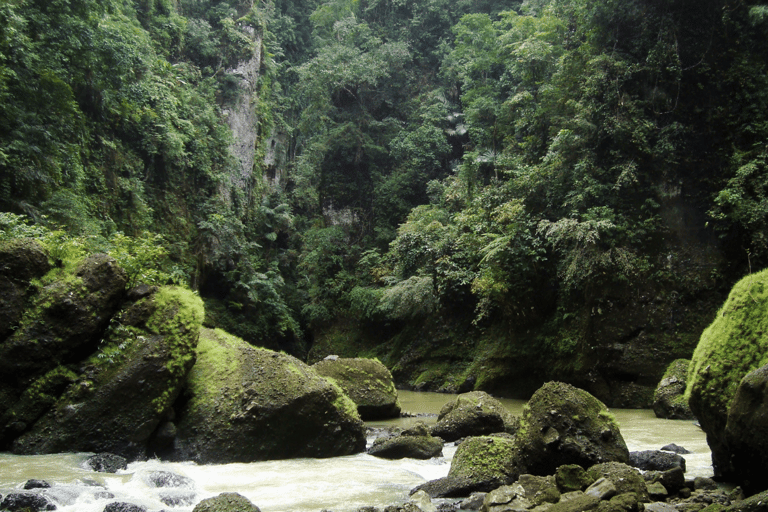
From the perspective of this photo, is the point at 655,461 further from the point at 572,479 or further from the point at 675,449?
the point at 572,479

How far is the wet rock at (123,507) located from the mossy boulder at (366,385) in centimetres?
591

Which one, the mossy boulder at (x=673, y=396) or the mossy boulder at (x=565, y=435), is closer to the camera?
the mossy boulder at (x=565, y=435)

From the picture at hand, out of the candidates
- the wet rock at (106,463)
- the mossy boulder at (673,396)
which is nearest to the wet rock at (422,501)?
the wet rock at (106,463)

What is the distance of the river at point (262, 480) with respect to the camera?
5328 mm

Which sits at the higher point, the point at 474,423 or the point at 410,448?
the point at 474,423

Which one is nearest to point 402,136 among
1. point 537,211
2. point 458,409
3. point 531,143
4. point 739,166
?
point 531,143

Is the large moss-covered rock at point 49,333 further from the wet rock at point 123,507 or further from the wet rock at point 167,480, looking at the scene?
the wet rock at point 123,507

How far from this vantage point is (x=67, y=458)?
6.44 meters

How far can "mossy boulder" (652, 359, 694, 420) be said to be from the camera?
10547mm

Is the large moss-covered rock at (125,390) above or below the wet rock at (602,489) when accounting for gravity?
above

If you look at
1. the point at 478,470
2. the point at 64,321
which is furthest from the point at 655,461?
the point at 64,321

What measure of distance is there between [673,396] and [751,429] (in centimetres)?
658

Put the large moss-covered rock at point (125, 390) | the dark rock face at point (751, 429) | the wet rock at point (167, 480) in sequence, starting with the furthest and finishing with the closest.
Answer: the large moss-covered rock at point (125, 390)
the wet rock at point (167, 480)
the dark rock face at point (751, 429)

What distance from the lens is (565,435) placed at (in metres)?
6.08
